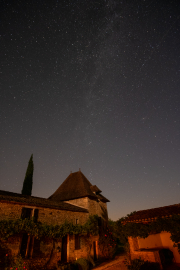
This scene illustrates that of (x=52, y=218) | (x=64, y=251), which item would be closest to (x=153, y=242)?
(x=64, y=251)

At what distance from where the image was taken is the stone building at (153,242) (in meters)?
10.0

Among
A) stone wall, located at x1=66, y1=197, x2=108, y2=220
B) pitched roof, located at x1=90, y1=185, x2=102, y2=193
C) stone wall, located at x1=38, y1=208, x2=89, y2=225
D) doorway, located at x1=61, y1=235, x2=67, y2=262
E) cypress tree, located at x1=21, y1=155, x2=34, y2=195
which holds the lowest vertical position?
doorway, located at x1=61, y1=235, x2=67, y2=262

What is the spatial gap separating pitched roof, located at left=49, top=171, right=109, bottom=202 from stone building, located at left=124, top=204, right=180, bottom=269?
9.36m

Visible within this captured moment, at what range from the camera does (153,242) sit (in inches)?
496

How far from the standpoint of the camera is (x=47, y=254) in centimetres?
1299

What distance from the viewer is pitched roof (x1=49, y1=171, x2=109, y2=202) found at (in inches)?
824

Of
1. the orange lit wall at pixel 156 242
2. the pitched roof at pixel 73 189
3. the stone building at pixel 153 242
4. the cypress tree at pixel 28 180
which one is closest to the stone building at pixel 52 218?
the pitched roof at pixel 73 189

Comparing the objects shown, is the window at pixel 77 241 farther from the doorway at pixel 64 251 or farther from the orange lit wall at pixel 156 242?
the orange lit wall at pixel 156 242

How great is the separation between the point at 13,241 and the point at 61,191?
12.1 meters

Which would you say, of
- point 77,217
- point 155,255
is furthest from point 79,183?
point 155,255

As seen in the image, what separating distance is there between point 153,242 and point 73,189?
13.0m

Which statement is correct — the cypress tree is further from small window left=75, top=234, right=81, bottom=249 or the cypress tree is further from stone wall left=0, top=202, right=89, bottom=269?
small window left=75, top=234, right=81, bottom=249

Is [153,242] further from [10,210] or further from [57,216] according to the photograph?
[10,210]

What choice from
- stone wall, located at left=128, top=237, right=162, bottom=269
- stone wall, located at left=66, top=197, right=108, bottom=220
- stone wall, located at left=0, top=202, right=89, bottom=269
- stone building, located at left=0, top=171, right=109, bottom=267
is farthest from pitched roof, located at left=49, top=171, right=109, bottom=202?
stone wall, located at left=128, top=237, right=162, bottom=269
